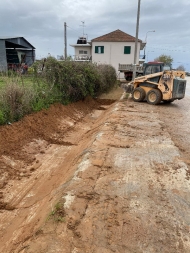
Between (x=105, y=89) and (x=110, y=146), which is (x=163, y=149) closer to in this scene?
(x=110, y=146)

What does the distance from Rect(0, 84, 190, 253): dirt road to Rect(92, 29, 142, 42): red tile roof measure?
28.2m

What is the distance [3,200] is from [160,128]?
20.0 feet

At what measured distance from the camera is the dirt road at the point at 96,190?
2.98 metres

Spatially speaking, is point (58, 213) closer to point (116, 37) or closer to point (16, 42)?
point (16, 42)

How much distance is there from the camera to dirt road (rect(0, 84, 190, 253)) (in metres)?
2.98

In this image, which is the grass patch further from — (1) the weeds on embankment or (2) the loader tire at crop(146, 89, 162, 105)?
(2) the loader tire at crop(146, 89, 162, 105)

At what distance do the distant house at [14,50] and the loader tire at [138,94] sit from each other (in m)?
16.0

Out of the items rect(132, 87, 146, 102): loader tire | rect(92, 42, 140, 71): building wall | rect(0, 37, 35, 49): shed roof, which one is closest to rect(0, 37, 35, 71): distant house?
rect(0, 37, 35, 49): shed roof

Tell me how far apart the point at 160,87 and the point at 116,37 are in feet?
78.1

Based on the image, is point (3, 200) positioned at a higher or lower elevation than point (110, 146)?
lower

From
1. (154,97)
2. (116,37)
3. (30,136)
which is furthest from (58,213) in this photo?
(116,37)

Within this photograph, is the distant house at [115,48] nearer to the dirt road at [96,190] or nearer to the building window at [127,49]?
the building window at [127,49]

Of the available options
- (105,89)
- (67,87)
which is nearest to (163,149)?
(67,87)

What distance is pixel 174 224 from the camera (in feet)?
10.8
